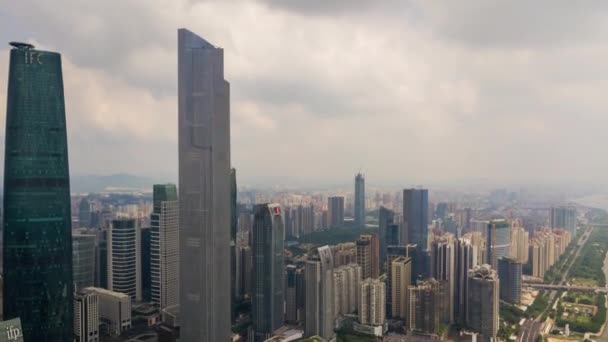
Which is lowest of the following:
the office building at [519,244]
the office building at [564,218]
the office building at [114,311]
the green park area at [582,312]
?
the office building at [114,311]

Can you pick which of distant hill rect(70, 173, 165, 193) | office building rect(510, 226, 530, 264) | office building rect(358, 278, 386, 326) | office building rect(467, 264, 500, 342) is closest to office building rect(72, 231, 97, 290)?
distant hill rect(70, 173, 165, 193)

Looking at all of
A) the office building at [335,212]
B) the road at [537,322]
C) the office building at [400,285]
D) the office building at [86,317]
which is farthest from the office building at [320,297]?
the office building at [86,317]

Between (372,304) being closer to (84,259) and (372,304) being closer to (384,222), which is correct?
(384,222)

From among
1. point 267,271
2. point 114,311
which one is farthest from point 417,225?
point 114,311

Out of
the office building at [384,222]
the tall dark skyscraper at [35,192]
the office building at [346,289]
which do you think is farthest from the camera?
the office building at [384,222]

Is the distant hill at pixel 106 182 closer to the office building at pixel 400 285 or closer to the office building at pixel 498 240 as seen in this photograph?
the office building at pixel 400 285

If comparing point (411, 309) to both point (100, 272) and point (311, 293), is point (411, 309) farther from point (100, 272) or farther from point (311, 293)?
point (100, 272)
